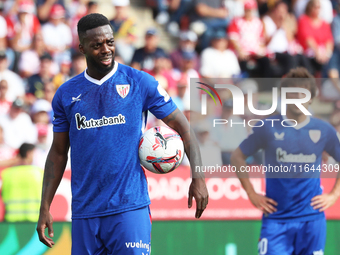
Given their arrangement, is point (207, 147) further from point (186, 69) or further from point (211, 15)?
point (211, 15)

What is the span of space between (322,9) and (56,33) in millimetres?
6027

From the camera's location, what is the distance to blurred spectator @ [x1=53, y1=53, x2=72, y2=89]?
9688 mm

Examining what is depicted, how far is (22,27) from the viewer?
33.8 ft

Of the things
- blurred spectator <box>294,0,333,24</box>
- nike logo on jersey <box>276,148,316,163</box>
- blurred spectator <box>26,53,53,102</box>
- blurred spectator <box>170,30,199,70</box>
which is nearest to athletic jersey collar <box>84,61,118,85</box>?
nike logo on jersey <box>276,148,316,163</box>

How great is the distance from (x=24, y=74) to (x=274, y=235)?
20.9ft

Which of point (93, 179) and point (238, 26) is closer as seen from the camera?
point (93, 179)

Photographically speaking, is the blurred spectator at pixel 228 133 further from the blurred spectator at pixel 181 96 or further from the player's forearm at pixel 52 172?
the player's forearm at pixel 52 172

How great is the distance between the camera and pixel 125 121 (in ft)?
12.8

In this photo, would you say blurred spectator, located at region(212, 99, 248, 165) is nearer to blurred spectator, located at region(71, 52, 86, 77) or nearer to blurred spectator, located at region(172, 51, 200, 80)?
blurred spectator, located at region(172, 51, 200, 80)

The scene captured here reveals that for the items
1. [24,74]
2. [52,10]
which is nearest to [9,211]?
[24,74]

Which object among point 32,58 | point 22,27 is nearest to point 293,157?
point 32,58

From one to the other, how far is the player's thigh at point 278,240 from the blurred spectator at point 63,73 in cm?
562

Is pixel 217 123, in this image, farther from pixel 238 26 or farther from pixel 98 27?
pixel 98 27

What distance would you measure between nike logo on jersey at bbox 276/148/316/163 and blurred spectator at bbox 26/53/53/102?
5.38 metres
